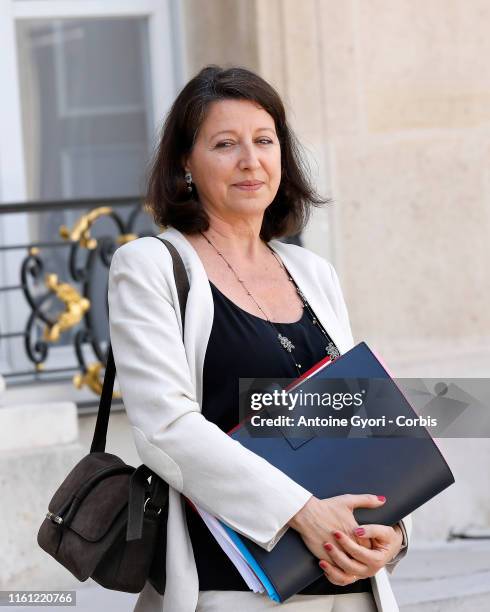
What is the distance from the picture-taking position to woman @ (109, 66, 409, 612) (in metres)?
2.15

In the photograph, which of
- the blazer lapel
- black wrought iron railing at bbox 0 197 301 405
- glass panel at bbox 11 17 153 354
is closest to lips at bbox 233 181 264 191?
the blazer lapel

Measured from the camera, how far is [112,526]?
222 cm

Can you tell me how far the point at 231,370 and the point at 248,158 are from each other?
459mm

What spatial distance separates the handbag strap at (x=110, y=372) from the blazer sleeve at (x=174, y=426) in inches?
1.0

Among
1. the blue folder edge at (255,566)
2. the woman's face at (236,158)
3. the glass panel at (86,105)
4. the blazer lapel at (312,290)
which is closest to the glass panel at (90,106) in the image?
the glass panel at (86,105)

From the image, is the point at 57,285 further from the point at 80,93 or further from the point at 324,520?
the point at 324,520

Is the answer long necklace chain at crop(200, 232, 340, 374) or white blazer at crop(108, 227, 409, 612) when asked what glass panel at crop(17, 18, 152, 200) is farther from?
white blazer at crop(108, 227, 409, 612)

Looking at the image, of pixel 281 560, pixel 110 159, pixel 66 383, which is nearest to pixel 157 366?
pixel 281 560

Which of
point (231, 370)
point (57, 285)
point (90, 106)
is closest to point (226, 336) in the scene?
point (231, 370)

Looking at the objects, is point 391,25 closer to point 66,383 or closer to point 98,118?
point 98,118

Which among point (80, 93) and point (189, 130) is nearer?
point (189, 130)

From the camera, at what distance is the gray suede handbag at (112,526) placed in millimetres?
2209

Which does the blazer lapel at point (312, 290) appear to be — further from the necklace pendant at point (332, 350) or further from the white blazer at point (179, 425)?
the white blazer at point (179, 425)

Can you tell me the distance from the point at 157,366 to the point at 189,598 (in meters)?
0.45
